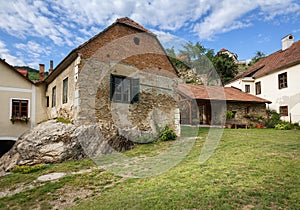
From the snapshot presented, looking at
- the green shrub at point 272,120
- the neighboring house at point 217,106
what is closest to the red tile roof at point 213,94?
the neighboring house at point 217,106

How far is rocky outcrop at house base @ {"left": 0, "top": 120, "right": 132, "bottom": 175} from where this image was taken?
7.27m

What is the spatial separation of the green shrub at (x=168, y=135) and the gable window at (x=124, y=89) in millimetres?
2342

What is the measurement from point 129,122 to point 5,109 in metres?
7.34

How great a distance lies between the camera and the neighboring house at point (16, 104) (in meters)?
11.0

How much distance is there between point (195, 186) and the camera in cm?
405

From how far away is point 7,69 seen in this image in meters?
11.4

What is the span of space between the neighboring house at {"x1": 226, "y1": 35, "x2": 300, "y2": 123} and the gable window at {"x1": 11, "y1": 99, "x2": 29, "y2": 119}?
18879 millimetres

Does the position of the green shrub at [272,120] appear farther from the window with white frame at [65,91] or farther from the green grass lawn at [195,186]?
the window with white frame at [65,91]

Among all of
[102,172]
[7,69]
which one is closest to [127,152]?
[102,172]

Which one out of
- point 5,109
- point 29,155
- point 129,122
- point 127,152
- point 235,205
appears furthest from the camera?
point 5,109

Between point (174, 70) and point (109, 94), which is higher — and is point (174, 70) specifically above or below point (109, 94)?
above

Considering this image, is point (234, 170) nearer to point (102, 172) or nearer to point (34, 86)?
point (102, 172)

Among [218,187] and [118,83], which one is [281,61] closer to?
[118,83]

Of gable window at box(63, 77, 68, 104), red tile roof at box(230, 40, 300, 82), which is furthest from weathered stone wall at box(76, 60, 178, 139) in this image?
red tile roof at box(230, 40, 300, 82)
